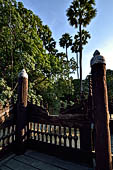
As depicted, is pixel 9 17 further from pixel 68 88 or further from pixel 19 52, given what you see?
pixel 68 88

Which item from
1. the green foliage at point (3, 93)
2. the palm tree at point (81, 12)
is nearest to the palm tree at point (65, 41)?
the palm tree at point (81, 12)

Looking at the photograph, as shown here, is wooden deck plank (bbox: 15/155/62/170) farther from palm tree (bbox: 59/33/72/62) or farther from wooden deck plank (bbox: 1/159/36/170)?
palm tree (bbox: 59/33/72/62)

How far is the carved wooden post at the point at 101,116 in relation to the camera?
6.68 ft

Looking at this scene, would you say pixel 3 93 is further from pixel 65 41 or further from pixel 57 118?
pixel 65 41

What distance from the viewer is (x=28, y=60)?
276 inches

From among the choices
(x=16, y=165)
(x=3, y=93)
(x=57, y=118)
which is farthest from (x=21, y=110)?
(x=3, y=93)

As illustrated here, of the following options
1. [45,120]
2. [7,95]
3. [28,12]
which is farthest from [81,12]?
[45,120]

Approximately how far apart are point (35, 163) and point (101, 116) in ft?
7.22

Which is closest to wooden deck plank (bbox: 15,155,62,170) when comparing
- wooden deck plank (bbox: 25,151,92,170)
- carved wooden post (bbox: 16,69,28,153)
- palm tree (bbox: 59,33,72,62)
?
wooden deck plank (bbox: 25,151,92,170)

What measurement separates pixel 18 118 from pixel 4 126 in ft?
1.59

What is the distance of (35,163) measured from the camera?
9.16 feet

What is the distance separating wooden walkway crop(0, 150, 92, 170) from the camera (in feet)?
8.45

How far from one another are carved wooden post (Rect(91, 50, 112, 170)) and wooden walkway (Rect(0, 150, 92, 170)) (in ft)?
Answer: 2.21

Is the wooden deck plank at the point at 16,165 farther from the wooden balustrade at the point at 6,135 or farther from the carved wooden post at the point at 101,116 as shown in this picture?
the carved wooden post at the point at 101,116
